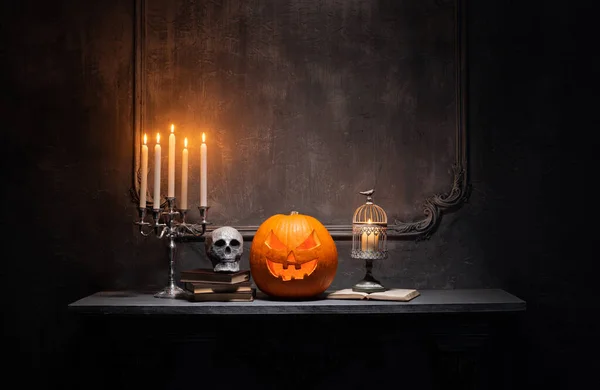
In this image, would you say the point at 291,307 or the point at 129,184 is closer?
the point at 291,307

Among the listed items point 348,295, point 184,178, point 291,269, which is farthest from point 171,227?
point 348,295

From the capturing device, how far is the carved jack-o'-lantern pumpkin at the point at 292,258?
2434mm

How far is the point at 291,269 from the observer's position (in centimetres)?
247

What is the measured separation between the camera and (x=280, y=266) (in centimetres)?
247

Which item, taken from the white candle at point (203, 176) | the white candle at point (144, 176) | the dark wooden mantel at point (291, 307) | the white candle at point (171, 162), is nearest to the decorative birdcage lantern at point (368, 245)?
the dark wooden mantel at point (291, 307)

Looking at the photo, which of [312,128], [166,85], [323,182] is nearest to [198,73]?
[166,85]

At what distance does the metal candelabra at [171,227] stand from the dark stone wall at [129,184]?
0.33ft

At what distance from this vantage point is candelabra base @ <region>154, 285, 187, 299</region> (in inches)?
102

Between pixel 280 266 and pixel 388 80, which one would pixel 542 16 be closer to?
pixel 388 80

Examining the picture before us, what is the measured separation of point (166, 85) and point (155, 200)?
0.62 metres

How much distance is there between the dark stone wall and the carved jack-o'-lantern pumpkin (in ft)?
1.36

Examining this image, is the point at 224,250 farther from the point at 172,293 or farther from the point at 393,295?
the point at 393,295

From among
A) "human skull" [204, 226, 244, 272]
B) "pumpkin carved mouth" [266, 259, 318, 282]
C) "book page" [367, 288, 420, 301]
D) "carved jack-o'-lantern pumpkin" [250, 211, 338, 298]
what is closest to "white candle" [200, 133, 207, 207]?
"human skull" [204, 226, 244, 272]

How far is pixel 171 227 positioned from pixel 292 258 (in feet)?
1.92
